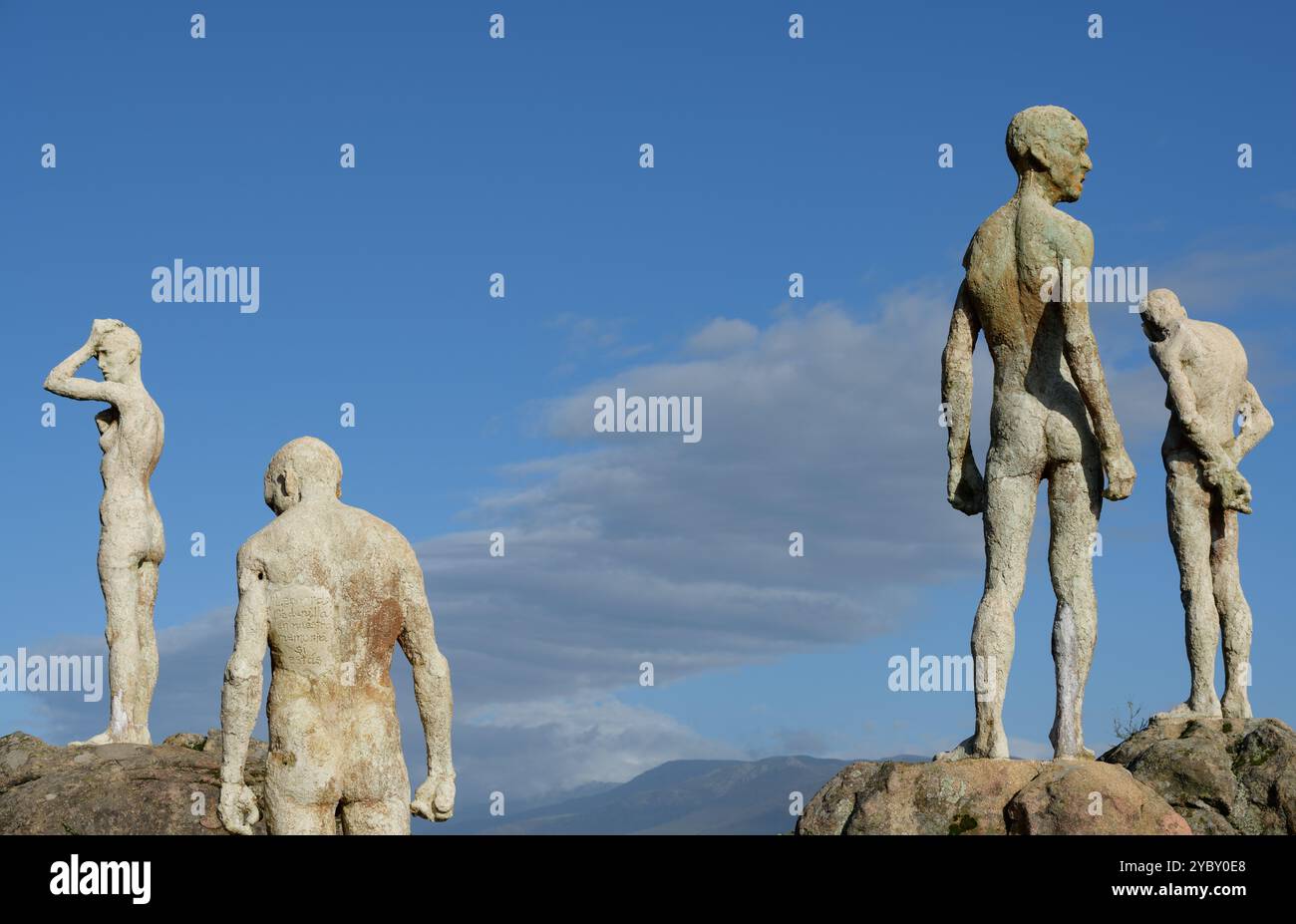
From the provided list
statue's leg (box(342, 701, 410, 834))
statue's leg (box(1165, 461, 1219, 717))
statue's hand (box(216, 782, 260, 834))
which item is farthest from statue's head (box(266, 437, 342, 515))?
statue's leg (box(1165, 461, 1219, 717))

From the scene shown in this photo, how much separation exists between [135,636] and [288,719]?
27.6ft

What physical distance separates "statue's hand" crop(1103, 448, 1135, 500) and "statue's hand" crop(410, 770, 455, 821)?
6.21 m

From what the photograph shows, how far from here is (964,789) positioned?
47.3ft

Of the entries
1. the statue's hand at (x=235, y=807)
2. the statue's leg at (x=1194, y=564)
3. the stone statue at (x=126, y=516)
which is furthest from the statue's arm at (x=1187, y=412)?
the stone statue at (x=126, y=516)

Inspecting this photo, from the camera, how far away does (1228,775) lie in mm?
16906

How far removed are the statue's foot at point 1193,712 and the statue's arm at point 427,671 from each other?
28.7 ft

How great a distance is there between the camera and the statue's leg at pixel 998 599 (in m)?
14.8

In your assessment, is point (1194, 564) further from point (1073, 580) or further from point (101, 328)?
point (101, 328)

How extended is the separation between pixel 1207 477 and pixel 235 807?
36.9ft

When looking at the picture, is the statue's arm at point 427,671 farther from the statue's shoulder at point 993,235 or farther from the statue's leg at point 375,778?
the statue's shoulder at point 993,235

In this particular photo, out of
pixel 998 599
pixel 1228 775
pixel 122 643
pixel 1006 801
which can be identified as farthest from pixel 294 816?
pixel 1228 775

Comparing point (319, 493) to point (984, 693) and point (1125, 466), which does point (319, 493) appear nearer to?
point (984, 693)
